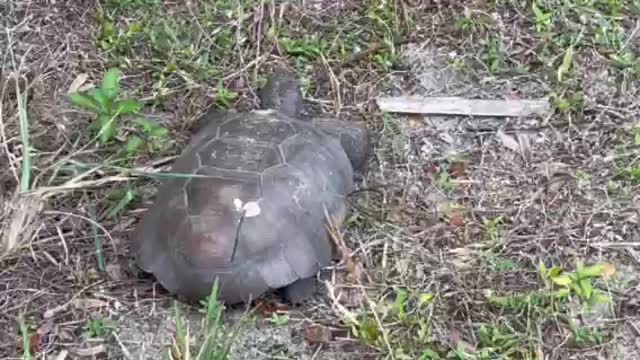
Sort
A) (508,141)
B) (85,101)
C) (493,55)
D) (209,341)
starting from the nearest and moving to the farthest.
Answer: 1. (209,341)
2. (85,101)
3. (508,141)
4. (493,55)

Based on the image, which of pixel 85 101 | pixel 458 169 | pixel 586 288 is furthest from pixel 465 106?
pixel 85 101

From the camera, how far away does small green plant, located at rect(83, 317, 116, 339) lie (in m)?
2.66

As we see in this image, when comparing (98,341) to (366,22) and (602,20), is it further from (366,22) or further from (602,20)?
(602,20)

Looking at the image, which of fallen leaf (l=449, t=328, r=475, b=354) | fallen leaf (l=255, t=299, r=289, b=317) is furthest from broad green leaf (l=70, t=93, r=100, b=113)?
fallen leaf (l=449, t=328, r=475, b=354)

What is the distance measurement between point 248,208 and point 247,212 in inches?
0.6

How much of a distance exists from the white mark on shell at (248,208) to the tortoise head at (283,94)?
601 mm

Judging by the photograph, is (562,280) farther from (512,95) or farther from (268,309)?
(512,95)

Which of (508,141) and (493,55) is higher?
(493,55)

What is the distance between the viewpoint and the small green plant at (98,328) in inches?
105

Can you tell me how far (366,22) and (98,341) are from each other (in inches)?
64.2

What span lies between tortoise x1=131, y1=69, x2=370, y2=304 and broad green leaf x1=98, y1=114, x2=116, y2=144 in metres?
0.23

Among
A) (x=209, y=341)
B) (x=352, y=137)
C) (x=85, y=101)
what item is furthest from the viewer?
(x=352, y=137)

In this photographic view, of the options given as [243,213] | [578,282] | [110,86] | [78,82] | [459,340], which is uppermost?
[110,86]

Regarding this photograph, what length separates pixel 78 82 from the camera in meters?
3.45
